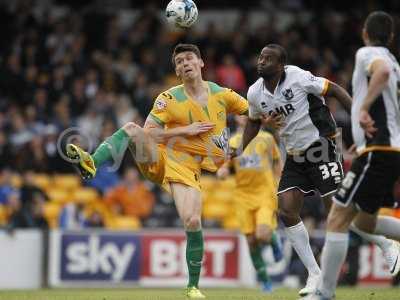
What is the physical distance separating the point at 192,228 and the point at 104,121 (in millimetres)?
9302

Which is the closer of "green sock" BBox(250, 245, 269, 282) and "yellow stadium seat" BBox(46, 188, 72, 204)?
"green sock" BBox(250, 245, 269, 282)

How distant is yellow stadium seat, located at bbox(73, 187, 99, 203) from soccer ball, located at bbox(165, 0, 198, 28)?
304 inches

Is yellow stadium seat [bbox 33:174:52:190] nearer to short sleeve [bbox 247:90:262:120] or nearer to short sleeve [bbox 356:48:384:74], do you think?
short sleeve [bbox 247:90:262:120]

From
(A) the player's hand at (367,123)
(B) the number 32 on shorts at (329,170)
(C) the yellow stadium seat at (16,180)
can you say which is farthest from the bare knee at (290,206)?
(C) the yellow stadium seat at (16,180)

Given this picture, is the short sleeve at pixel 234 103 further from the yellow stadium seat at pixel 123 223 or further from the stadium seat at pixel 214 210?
the stadium seat at pixel 214 210

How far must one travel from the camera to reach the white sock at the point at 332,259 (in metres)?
7.95

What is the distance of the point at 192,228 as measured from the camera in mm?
9945

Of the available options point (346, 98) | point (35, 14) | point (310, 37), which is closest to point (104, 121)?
point (35, 14)

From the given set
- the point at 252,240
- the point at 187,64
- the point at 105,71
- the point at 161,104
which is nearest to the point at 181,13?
the point at 187,64

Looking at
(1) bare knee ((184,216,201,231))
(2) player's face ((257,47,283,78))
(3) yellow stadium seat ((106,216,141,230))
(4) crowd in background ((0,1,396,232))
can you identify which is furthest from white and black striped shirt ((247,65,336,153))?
(3) yellow stadium seat ((106,216,141,230))

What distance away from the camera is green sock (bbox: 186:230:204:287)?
10.0 metres

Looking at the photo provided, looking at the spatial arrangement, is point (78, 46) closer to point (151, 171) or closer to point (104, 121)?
point (104, 121)

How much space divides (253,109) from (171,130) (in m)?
0.92

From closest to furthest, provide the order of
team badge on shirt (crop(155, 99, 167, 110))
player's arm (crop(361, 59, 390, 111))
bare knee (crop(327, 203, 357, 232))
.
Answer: player's arm (crop(361, 59, 390, 111)) < bare knee (crop(327, 203, 357, 232)) < team badge on shirt (crop(155, 99, 167, 110))
